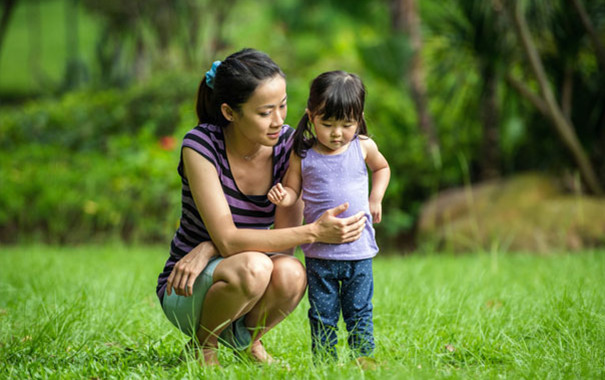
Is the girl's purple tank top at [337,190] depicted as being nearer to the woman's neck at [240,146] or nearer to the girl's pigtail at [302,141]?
the girl's pigtail at [302,141]

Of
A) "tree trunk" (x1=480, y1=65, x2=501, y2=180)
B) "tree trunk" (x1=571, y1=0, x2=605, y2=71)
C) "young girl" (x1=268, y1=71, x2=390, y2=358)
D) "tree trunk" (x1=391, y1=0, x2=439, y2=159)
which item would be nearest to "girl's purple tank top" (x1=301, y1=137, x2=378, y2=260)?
"young girl" (x1=268, y1=71, x2=390, y2=358)

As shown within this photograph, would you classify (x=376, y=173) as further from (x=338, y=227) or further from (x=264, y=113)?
(x=264, y=113)

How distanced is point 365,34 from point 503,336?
12.7 meters

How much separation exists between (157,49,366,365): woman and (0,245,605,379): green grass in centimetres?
19

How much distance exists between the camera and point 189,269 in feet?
7.56

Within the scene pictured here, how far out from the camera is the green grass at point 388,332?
222cm

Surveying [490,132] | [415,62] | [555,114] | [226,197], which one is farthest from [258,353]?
[415,62]

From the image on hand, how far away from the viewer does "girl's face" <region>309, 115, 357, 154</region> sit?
2.25m

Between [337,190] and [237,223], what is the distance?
408 millimetres

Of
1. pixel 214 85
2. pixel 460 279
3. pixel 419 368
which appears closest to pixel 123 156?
pixel 460 279

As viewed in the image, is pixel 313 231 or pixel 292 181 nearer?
pixel 313 231

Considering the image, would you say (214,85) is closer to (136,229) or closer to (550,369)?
(550,369)

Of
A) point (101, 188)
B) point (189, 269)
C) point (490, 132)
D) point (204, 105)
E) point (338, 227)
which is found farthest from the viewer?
point (101, 188)

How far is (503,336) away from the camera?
103 inches
